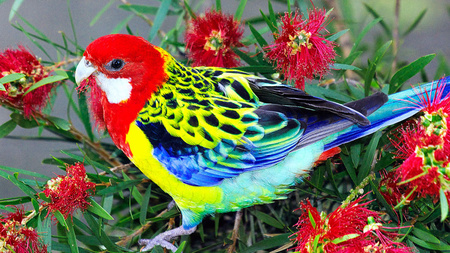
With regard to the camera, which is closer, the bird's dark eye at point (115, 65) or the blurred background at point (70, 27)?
the bird's dark eye at point (115, 65)

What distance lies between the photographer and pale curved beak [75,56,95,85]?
798mm

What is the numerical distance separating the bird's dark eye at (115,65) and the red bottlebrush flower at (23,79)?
168mm

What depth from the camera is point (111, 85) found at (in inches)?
32.4

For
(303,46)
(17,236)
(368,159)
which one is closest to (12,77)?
(17,236)

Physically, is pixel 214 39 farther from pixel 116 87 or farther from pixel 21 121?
pixel 21 121

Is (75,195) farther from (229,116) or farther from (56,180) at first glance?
(229,116)

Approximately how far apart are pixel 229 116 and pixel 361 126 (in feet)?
0.78

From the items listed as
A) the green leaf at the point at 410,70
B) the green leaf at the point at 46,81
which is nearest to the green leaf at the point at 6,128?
the green leaf at the point at 46,81

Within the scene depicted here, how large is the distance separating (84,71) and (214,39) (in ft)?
0.86

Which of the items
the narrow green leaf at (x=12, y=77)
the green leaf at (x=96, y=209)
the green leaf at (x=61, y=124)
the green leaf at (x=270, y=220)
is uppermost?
the narrow green leaf at (x=12, y=77)

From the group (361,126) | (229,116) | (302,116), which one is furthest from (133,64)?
(361,126)

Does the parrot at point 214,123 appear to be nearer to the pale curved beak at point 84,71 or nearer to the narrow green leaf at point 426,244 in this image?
the pale curved beak at point 84,71

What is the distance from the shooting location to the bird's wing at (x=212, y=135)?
787mm

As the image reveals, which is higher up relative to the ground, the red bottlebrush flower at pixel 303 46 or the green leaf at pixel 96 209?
the red bottlebrush flower at pixel 303 46
